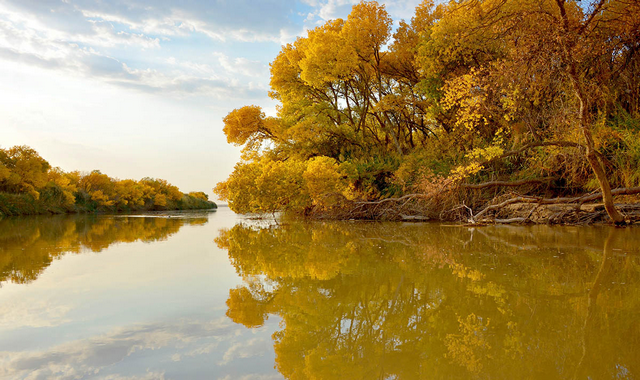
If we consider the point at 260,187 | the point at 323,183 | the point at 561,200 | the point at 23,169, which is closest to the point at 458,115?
the point at 561,200

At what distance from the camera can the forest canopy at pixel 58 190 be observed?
20484 mm

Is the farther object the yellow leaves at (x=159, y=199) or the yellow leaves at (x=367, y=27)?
the yellow leaves at (x=159, y=199)

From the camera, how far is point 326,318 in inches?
91.9

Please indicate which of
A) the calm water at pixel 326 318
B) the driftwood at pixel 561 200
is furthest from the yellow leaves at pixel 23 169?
the driftwood at pixel 561 200

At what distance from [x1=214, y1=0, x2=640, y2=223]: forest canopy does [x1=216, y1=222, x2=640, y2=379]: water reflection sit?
3717mm

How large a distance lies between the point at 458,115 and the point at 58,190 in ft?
80.7

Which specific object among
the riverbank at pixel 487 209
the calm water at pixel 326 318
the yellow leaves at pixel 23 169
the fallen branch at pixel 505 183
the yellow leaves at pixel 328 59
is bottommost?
the calm water at pixel 326 318

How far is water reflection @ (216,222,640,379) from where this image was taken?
1.69 m

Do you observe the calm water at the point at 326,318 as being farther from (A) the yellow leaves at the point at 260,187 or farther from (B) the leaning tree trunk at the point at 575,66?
(A) the yellow leaves at the point at 260,187

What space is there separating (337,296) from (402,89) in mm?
15566

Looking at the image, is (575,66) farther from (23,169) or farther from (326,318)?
(23,169)

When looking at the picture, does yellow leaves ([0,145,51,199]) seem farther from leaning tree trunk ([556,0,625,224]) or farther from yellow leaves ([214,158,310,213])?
leaning tree trunk ([556,0,625,224])

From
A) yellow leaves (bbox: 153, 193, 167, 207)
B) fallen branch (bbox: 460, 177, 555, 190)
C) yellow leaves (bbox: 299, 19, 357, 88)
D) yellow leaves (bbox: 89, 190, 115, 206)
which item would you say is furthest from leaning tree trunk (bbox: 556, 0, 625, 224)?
yellow leaves (bbox: 153, 193, 167, 207)

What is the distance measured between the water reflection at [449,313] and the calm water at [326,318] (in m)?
0.01
